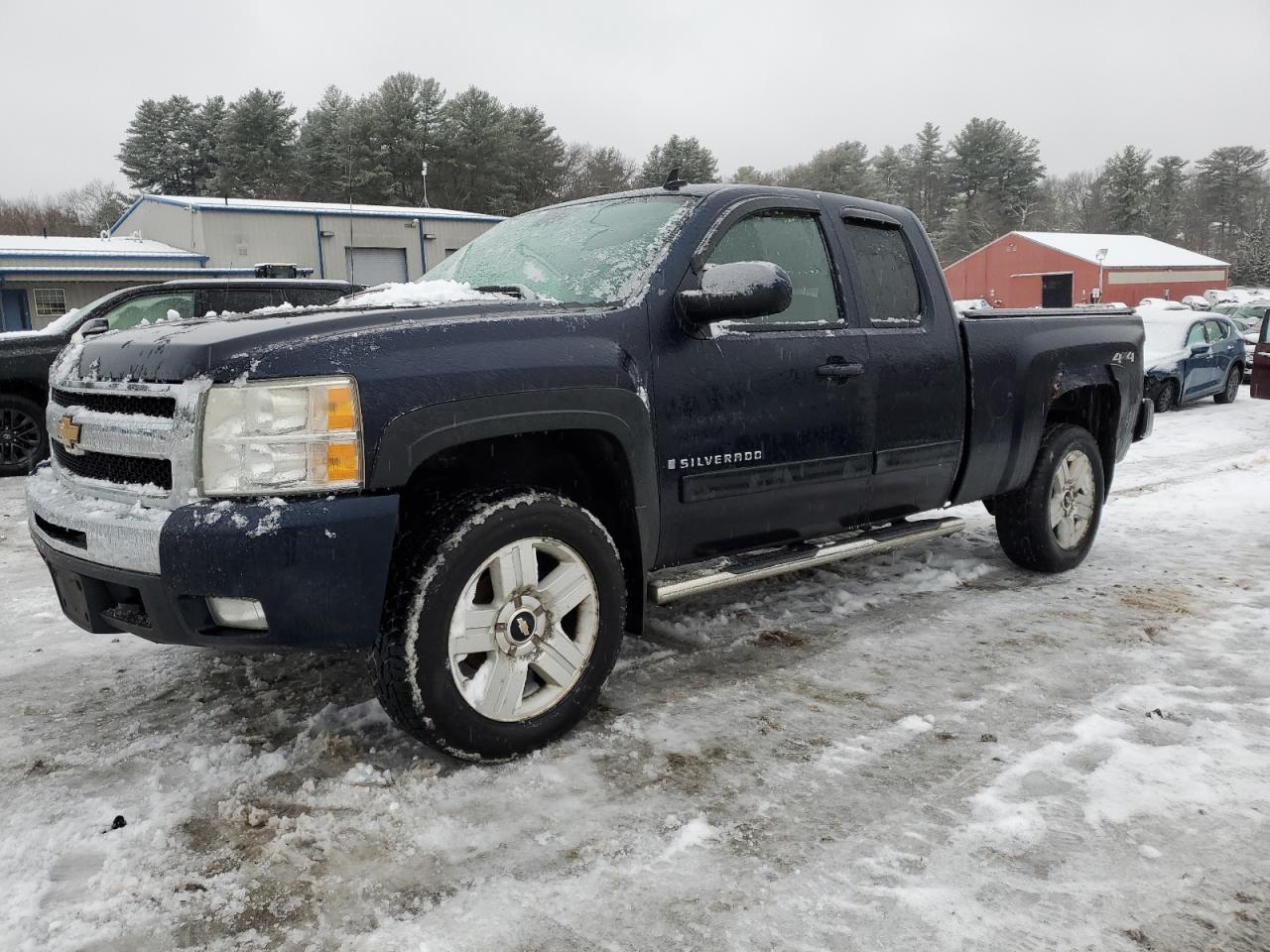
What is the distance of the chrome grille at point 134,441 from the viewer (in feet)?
8.28

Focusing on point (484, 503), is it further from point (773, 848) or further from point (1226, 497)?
point (1226, 497)

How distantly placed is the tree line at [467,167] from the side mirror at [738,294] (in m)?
25.0

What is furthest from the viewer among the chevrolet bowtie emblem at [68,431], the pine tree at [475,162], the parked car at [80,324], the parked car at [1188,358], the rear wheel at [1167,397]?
the pine tree at [475,162]

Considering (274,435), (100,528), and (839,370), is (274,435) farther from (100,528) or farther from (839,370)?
(839,370)

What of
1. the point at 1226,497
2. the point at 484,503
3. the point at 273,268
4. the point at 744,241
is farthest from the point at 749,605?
the point at 273,268

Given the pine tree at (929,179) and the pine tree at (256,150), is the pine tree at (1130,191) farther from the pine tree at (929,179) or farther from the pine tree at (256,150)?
the pine tree at (256,150)

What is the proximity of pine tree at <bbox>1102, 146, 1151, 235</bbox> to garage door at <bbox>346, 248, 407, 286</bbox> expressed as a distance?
6848 centimetres

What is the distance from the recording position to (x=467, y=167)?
44.3m

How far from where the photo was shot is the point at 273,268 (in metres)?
10.9

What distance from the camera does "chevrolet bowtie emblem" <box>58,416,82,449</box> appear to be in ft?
9.63

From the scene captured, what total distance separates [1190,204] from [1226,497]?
9461cm

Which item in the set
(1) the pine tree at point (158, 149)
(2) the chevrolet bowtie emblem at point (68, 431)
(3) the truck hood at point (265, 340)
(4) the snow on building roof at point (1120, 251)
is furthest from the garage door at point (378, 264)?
(4) the snow on building roof at point (1120, 251)

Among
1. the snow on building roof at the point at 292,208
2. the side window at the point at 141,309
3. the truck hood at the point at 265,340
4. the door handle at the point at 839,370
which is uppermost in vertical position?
the snow on building roof at the point at 292,208

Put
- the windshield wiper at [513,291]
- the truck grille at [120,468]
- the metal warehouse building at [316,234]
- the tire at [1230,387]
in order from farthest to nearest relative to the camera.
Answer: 1. the metal warehouse building at [316,234]
2. the tire at [1230,387]
3. the windshield wiper at [513,291]
4. the truck grille at [120,468]
